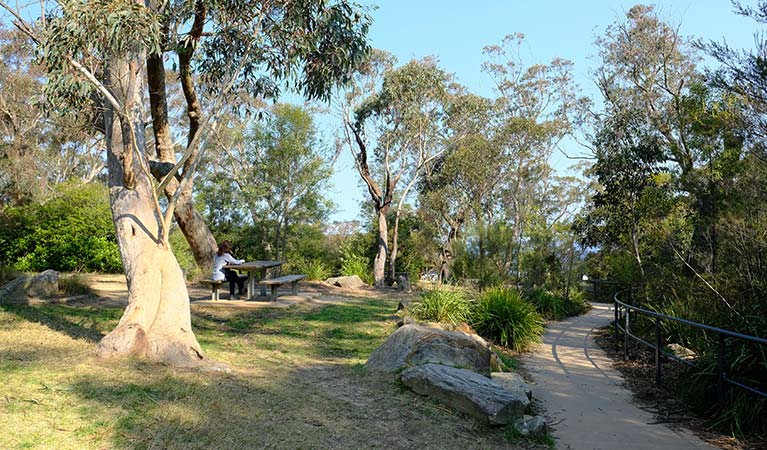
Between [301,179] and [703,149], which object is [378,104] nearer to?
[301,179]

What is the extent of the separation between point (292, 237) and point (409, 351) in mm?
16860

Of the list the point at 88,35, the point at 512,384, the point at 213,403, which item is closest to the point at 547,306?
the point at 512,384

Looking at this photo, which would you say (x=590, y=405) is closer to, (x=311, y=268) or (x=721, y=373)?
(x=721, y=373)

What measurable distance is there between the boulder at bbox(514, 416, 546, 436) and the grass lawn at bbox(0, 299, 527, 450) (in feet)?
0.44

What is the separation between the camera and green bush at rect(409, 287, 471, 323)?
10266 mm

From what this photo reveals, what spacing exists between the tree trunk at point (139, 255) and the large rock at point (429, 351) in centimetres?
210

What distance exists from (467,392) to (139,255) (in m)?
4.07

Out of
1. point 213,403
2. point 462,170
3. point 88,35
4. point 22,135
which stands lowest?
point 213,403

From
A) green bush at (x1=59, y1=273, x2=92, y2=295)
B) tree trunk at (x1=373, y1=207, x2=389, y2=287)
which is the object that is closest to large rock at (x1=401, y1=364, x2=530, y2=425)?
green bush at (x1=59, y1=273, x2=92, y2=295)

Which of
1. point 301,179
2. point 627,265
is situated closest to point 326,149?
point 301,179

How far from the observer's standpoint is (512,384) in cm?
663

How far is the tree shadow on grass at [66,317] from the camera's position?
26.1 ft

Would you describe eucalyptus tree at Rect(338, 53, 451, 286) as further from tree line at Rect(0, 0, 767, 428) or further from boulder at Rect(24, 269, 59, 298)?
boulder at Rect(24, 269, 59, 298)

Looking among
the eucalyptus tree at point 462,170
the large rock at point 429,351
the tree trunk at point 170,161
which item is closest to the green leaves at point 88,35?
the tree trunk at point 170,161
